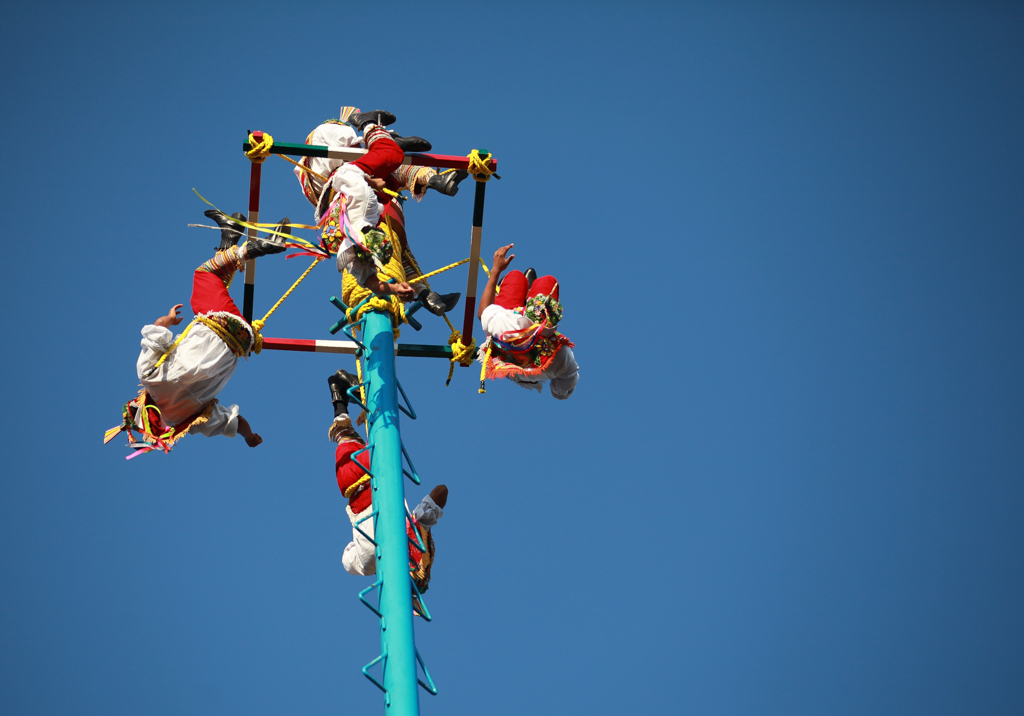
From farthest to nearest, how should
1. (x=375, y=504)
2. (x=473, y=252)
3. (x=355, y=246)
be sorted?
(x=473, y=252) < (x=355, y=246) < (x=375, y=504)

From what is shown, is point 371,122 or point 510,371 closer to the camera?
point 510,371

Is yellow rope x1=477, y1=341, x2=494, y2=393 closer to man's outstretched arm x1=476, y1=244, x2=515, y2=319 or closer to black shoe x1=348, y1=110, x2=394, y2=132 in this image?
man's outstretched arm x1=476, y1=244, x2=515, y2=319

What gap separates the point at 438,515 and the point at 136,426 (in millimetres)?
2154

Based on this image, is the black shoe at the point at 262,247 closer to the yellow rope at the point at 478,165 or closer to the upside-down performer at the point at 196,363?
the upside-down performer at the point at 196,363

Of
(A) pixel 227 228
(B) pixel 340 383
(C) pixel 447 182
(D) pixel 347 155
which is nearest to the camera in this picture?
(D) pixel 347 155

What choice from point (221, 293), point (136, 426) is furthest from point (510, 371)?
point (136, 426)

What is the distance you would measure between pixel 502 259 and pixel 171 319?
2384mm

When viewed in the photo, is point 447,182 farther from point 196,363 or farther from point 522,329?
point 196,363

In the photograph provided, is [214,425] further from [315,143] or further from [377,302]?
[315,143]

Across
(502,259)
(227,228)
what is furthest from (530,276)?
(227,228)

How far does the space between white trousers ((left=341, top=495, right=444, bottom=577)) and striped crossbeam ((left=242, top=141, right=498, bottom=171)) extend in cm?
237

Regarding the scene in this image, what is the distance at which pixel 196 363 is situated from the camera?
7523 mm

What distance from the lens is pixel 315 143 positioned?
8.60 metres

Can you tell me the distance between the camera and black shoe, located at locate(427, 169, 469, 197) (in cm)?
858
